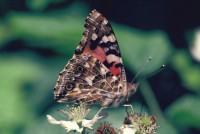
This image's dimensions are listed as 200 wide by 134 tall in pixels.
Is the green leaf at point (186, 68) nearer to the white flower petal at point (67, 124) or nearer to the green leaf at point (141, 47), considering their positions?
the green leaf at point (141, 47)

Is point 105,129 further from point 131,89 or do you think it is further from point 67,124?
point 131,89

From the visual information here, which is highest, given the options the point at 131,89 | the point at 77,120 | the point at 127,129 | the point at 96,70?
the point at 96,70

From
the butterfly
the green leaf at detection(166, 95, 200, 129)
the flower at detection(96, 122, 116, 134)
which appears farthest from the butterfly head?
the green leaf at detection(166, 95, 200, 129)

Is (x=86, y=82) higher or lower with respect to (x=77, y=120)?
higher

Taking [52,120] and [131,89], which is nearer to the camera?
[52,120]

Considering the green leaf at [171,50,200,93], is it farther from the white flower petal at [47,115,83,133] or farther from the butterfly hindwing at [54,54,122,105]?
the white flower petal at [47,115,83,133]

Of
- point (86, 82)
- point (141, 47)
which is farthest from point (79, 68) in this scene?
point (141, 47)

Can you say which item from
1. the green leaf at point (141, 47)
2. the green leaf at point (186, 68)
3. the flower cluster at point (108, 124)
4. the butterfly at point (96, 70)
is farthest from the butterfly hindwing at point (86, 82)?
the green leaf at point (186, 68)
